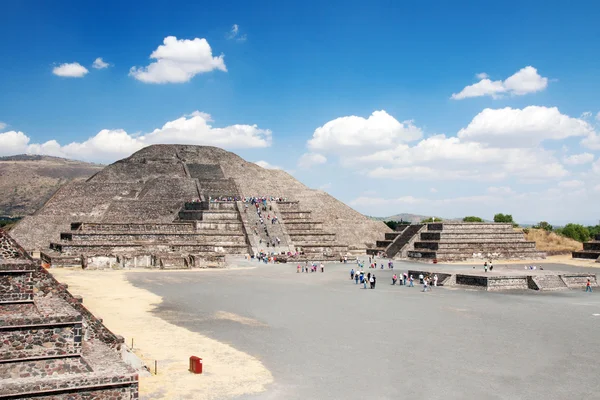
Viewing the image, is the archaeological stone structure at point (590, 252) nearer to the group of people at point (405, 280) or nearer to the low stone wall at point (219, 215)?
the group of people at point (405, 280)

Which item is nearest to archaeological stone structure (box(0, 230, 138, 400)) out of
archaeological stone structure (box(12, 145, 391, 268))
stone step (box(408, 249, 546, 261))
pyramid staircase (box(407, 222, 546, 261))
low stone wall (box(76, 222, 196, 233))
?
archaeological stone structure (box(12, 145, 391, 268))

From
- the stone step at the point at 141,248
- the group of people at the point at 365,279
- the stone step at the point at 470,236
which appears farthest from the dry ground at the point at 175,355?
the stone step at the point at 470,236

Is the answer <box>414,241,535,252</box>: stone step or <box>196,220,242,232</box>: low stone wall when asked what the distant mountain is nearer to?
<box>196,220,242,232</box>: low stone wall

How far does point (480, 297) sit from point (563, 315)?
5.23 metres

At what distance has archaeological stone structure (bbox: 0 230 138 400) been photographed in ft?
27.8

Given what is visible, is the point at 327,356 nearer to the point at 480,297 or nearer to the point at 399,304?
the point at 399,304

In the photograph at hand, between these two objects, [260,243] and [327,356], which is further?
[260,243]

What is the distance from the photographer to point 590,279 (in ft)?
97.3

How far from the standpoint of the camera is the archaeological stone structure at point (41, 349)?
8461 millimetres

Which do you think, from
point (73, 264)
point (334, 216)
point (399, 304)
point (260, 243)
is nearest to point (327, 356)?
point (399, 304)

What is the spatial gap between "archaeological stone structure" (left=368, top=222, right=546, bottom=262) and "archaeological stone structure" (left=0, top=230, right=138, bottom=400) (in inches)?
1488

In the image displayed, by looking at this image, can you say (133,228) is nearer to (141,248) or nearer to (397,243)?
(141,248)

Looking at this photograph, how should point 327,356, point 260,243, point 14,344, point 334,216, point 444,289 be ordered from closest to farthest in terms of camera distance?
point 14,344
point 327,356
point 444,289
point 260,243
point 334,216

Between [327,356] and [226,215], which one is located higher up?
[226,215]
